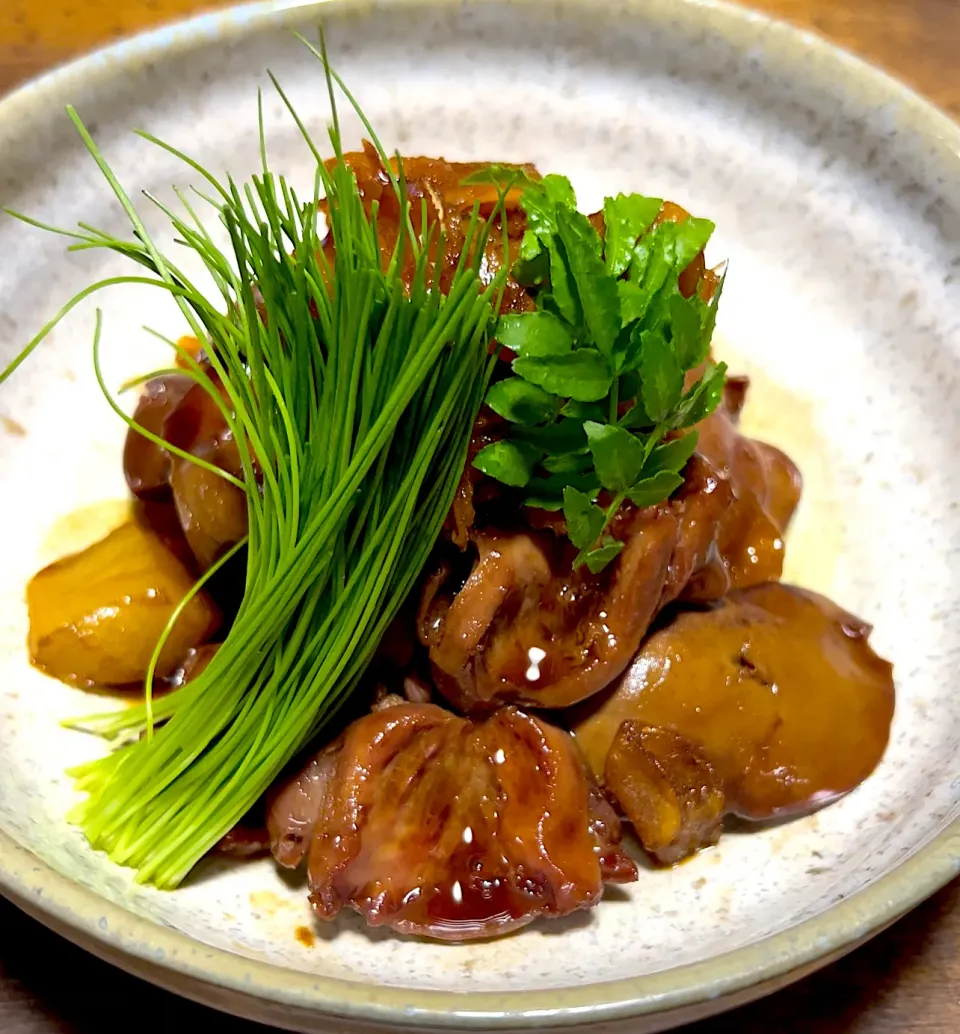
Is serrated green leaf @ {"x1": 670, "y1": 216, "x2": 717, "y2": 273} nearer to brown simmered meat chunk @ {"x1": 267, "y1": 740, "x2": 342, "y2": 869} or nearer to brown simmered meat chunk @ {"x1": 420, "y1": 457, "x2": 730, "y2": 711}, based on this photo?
brown simmered meat chunk @ {"x1": 420, "y1": 457, "x2": 730, "y2": 711}

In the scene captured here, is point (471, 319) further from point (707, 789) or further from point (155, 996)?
point (155, 996)

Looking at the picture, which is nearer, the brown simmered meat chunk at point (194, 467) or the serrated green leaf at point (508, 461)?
the serrated green leaf at point (508, 461)

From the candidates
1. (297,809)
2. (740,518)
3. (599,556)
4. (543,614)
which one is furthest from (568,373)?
(297,809)

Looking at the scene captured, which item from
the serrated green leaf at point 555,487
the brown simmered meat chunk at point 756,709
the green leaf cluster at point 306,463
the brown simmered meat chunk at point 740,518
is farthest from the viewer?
the brown simmered meat chunk at point 740,518

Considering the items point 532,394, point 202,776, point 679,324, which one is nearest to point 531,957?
point 202,776

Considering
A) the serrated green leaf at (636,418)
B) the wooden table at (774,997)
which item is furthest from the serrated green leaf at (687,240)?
the wooden table at (774,997)

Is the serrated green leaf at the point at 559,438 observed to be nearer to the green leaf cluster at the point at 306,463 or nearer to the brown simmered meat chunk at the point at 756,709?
the green leaf cluster at the point at 306,463
